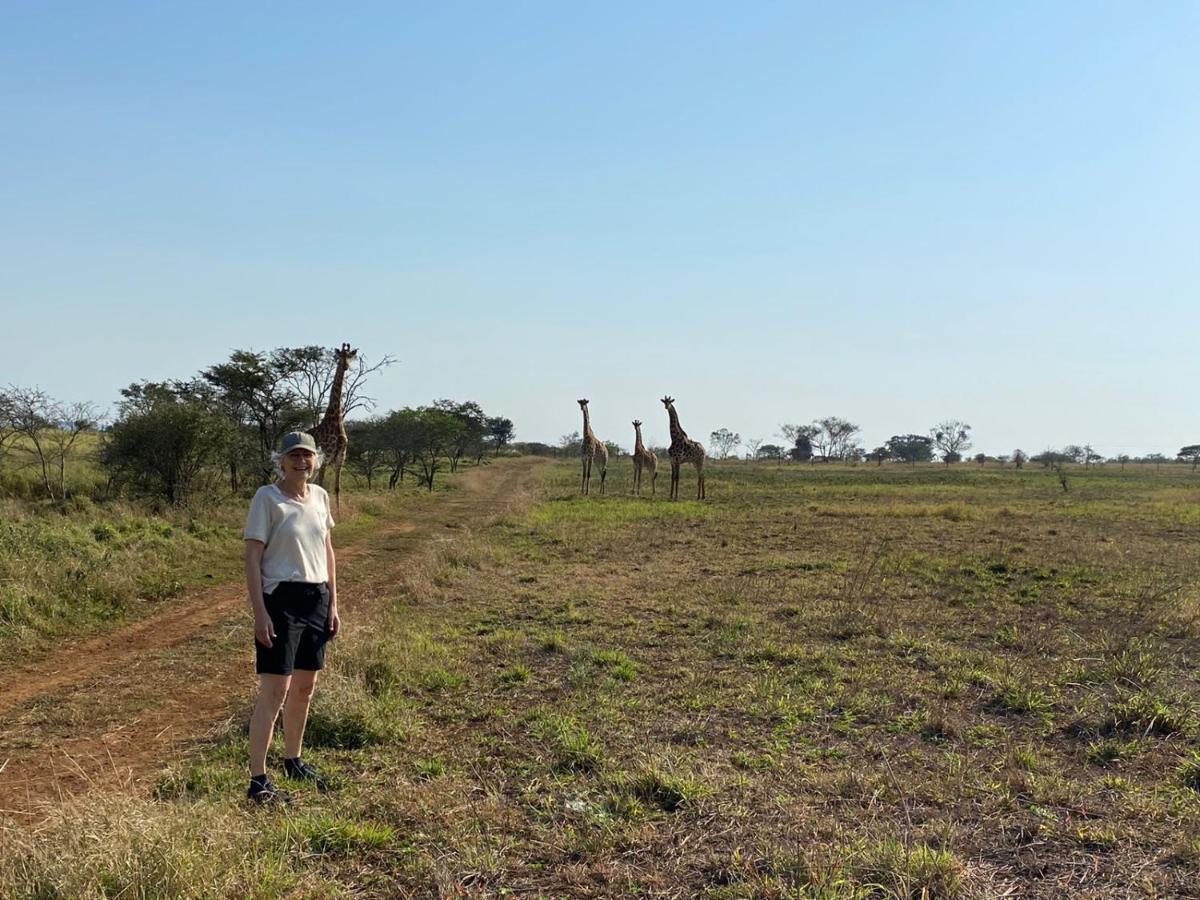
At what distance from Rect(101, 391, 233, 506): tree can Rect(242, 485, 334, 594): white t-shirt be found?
15092 mm

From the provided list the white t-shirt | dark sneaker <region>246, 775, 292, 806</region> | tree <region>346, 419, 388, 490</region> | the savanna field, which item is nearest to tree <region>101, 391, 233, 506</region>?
the savanna field

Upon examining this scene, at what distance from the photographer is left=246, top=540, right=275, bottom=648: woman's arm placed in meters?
3.72

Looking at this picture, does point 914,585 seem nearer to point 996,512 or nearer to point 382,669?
point 382,669

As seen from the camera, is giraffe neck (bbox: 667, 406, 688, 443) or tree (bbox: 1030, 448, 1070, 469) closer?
giraffe neck (bbox: 667, 406, 688, 443)

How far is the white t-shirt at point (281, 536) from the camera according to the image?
3.85 m

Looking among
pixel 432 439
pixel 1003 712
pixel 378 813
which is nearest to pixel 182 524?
pixel 378 813

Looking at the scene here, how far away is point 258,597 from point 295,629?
0.28 metres

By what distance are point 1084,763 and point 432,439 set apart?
3098 cm

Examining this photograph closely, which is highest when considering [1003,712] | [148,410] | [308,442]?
[148,410]

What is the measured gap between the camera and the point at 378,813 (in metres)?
3.72

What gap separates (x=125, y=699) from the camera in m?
5.75

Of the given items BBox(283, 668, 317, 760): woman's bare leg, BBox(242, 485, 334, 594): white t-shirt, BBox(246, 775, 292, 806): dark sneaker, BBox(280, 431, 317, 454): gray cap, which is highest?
BBox(280, 431, 317, 454): gray cap

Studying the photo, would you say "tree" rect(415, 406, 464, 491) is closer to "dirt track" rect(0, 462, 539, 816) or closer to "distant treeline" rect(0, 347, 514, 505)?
"distant treeline" rect(0, 347, 514, 505)

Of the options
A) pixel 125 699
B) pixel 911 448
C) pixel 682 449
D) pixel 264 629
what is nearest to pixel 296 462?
pixel 264 629
